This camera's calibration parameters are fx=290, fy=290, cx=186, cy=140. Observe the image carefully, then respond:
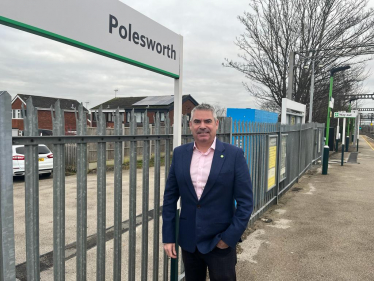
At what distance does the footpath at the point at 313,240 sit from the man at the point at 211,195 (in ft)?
5.22

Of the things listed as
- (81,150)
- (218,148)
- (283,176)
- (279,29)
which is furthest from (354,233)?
(279,29)

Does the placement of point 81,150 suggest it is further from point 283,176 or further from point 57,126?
point 283,176

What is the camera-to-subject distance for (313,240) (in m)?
4.72

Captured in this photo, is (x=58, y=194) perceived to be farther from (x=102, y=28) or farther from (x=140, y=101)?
(x=140, y=101)

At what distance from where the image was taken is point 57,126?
1.80m

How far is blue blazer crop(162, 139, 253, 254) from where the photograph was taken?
7.13 feet

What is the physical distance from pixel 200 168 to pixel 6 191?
4.21 feet

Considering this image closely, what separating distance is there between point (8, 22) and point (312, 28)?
663 inches

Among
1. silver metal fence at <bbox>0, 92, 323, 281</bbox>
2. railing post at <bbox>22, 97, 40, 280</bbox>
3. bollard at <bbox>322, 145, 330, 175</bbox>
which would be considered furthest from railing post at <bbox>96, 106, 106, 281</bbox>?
bollard at <bbox>322, 145, 330, 175</bbox>

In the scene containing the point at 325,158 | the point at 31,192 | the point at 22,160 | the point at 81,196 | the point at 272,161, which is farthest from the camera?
the point at 325,158

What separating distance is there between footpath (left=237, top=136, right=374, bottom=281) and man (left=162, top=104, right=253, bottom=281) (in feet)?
5.22

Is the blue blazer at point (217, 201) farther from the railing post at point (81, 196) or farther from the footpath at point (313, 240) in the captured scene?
the footpath at point (313, 240)

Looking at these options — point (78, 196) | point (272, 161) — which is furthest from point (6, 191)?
point (272, 161)

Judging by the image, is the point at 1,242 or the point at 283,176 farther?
the point at 283,176
